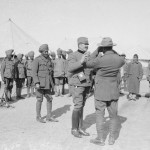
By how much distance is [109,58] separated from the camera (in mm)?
5605

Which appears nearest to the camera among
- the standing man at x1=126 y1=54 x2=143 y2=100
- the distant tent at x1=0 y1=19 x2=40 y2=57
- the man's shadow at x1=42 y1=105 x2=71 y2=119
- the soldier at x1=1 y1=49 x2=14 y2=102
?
the man's shadow at x1=42 y1=105 x2=71 y2=119

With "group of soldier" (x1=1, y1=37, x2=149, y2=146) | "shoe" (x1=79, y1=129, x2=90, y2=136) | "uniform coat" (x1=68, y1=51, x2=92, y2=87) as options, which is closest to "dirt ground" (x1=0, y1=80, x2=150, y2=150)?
"shoe" (x1=79, y1=129, x2=90, y2=136)

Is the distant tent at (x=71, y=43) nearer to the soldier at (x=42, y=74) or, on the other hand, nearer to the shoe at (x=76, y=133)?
the soldier at (x=42, y=74)

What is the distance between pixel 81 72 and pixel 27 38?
63.7 feet

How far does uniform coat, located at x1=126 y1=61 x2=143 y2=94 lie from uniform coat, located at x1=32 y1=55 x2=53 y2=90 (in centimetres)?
549

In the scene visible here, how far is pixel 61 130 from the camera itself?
22.4 ft

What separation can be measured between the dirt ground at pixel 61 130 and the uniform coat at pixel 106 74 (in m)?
0.98

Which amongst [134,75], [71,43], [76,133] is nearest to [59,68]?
[134,75]

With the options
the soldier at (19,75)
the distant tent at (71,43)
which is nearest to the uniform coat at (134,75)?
the soldier at (19,75)

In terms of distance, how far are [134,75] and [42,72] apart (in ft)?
19.1

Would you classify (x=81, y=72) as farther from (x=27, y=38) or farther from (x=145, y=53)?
(x=145, y=53)

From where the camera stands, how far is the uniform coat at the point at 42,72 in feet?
24.9

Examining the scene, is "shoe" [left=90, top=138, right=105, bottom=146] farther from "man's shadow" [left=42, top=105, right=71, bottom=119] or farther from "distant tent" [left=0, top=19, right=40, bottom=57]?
"distant tent" [left=0, top=19, right=40, bottom=57]

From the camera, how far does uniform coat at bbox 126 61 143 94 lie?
40.4ft
